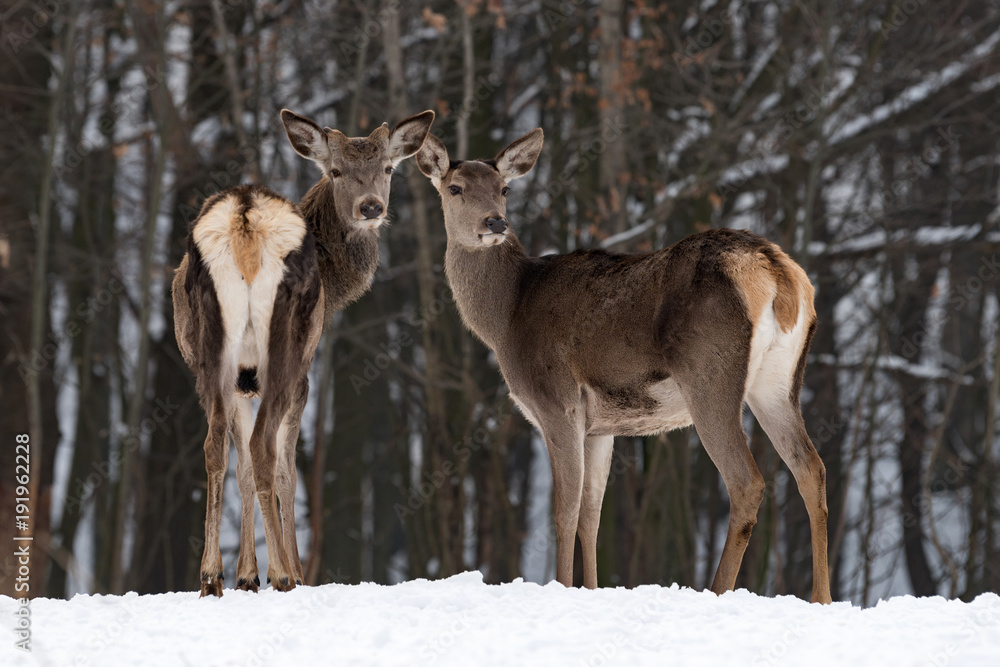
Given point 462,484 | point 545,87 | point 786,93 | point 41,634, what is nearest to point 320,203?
point 41,634

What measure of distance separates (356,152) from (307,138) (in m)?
0.37

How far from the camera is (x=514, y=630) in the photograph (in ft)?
16.0

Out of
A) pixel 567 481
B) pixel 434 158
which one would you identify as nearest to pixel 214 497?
pixel 567 481

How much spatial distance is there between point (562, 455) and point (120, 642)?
2.89 m

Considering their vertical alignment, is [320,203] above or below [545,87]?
below

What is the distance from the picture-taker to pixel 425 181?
13656mm

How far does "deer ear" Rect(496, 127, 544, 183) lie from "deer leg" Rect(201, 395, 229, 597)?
9.64 feet

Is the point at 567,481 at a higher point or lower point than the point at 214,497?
higher

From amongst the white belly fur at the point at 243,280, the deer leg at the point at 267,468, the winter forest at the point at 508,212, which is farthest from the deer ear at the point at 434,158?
the winter forest at the point at 508,212

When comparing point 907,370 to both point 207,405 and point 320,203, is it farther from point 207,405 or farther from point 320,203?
point 207,405

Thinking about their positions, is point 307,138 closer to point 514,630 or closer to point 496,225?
point 496,225

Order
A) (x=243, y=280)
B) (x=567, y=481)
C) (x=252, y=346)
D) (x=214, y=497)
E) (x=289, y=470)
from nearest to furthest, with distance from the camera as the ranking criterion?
1. (x=214, y=497)
2. (x=243, y=280)
3. (x=252, y=346)
4. (x=289, y=470)
5. (x=567, y=481)

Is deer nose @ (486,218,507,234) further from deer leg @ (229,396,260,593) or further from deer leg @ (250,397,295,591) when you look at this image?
deer leg @ (250,397,295,591)

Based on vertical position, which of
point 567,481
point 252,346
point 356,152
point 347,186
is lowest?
point 567,481
